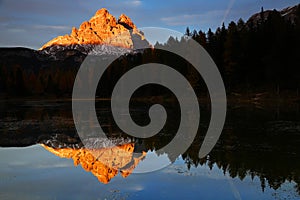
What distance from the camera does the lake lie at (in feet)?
37.1

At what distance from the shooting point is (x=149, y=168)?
15.5 metres

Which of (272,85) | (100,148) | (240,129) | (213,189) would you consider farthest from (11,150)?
(272,85)

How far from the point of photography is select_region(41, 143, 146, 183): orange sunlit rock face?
14594mm

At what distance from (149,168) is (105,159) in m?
3.04

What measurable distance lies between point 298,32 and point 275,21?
25.9 ft

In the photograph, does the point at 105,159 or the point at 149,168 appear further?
the point at 105,159

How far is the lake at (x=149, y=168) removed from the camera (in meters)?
11.3

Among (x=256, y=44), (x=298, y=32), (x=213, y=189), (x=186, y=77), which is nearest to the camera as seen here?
(x=213, y=189)

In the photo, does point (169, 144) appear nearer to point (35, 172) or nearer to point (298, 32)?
point (35, 172)

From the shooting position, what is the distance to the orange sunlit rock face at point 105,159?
1459 centimetres

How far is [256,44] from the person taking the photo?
6481 centimetres

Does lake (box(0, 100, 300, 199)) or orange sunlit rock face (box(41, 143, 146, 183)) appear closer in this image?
lake (box(0, 100, 300, 199))

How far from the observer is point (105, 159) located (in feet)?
56.9

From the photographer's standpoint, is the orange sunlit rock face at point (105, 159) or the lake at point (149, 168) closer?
the lake at point (149, 168)
